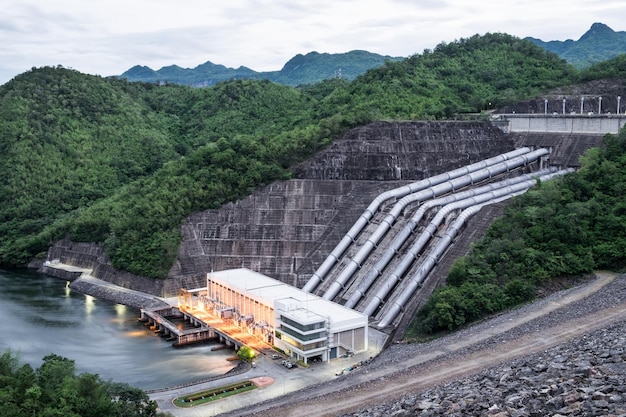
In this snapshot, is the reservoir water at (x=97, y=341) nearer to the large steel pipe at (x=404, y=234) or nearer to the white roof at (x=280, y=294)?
the white roof at (x=280, y=294)

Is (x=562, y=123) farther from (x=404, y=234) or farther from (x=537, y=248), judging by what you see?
(x=537, y=248)

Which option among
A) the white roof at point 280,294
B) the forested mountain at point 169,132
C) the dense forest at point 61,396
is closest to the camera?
the dense forest at point 61,396

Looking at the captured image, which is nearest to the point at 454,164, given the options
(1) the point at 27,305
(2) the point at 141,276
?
(2) the point at 141,276

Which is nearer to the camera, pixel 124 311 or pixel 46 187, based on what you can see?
pixel 124 311

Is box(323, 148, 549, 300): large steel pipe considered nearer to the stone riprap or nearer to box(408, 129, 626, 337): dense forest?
box(408, 129, 626, 337): dense forest

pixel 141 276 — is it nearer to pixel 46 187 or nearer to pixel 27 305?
pixel 27 305

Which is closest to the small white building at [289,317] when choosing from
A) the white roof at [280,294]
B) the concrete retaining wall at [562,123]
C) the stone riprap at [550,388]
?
the white roof at [280,294]

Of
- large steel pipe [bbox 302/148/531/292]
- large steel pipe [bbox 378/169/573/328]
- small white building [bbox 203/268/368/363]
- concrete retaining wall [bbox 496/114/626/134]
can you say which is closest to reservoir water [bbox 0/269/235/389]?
small white building [bbox 203/268/368/363]
